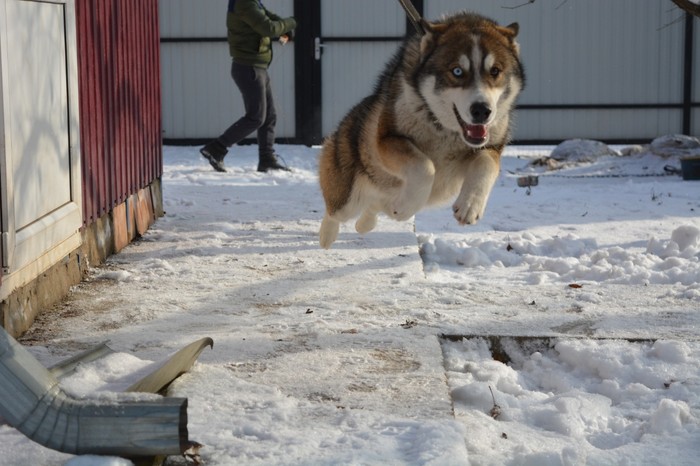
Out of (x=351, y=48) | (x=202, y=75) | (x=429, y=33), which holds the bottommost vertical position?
(x=202, y=75)

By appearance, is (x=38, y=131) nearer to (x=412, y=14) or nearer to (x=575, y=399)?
(x=412, y=14)

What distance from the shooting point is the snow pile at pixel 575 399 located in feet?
11.3

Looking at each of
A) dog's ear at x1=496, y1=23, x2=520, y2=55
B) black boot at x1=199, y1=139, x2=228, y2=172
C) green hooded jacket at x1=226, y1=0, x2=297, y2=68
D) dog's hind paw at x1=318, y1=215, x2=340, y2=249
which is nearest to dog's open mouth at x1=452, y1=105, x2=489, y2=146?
dog's ear at x1=496, y1=23, x2=520, y2=55

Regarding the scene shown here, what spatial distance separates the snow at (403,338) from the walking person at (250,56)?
2856 mm

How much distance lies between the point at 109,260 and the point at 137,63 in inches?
77.8

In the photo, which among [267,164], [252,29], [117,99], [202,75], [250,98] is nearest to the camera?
[117,99]

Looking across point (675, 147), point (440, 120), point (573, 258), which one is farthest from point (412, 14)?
point (675, 147)

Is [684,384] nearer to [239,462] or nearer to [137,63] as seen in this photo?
[239,462]

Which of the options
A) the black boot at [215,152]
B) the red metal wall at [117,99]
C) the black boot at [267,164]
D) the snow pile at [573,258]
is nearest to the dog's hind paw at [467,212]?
the snow pile at [573,258]

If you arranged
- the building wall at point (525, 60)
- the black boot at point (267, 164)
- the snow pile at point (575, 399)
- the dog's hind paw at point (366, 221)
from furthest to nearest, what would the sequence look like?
the building wall at point (525, 60), the black boot at point (267, 164), the dog's hind paw at point (366, 221), the snow pile at point (575, 399)

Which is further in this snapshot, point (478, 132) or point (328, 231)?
point (328, 231)

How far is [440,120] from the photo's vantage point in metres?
5.01

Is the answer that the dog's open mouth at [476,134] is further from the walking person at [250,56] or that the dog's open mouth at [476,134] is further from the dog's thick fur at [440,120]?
the walking person at [250,56]

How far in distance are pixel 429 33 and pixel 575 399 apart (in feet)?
6.57
